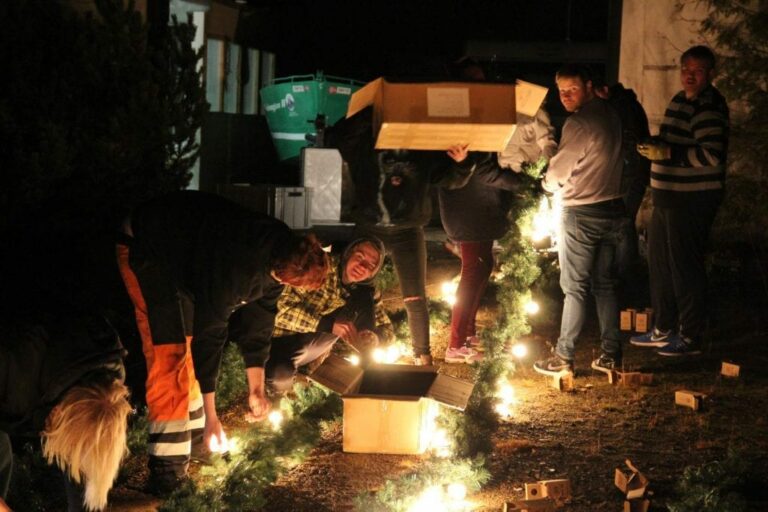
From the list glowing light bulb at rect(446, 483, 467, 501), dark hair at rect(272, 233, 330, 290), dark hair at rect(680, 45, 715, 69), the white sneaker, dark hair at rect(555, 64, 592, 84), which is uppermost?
dark hair at rect(680, 45, 715, 69)

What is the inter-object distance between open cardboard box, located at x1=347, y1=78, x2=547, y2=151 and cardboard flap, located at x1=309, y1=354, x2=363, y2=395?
1447 millimetres

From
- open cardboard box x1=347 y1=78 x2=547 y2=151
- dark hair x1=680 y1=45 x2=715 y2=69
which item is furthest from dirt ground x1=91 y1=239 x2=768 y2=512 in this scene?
dark hair x1=680 y1=45 x2=715 y2=69

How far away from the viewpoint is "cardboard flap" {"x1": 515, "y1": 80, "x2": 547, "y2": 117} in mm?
7535

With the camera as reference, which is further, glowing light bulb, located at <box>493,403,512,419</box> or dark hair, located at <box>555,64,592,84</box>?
dark hair, located at <box>555,64,592,84</box>

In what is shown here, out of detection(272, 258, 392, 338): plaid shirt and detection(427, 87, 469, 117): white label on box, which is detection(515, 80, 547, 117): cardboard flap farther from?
detection(272, 258, 392, 338): plaid shirt

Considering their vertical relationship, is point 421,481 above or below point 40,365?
below

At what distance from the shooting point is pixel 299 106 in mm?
21375

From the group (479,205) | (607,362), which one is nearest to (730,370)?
(607,362)

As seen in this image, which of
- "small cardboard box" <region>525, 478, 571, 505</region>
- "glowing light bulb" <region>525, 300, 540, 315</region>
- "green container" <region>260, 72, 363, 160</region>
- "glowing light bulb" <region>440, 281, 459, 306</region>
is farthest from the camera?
"green container" <region>260, 72, 363, 160</region>

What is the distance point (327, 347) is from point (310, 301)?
1.32 ft

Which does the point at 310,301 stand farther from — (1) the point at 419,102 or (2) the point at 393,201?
(1) the point at 419,102

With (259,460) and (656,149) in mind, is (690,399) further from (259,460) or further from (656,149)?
(259,460)

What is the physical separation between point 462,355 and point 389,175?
174 centimetres

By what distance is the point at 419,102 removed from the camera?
6.46 metres
